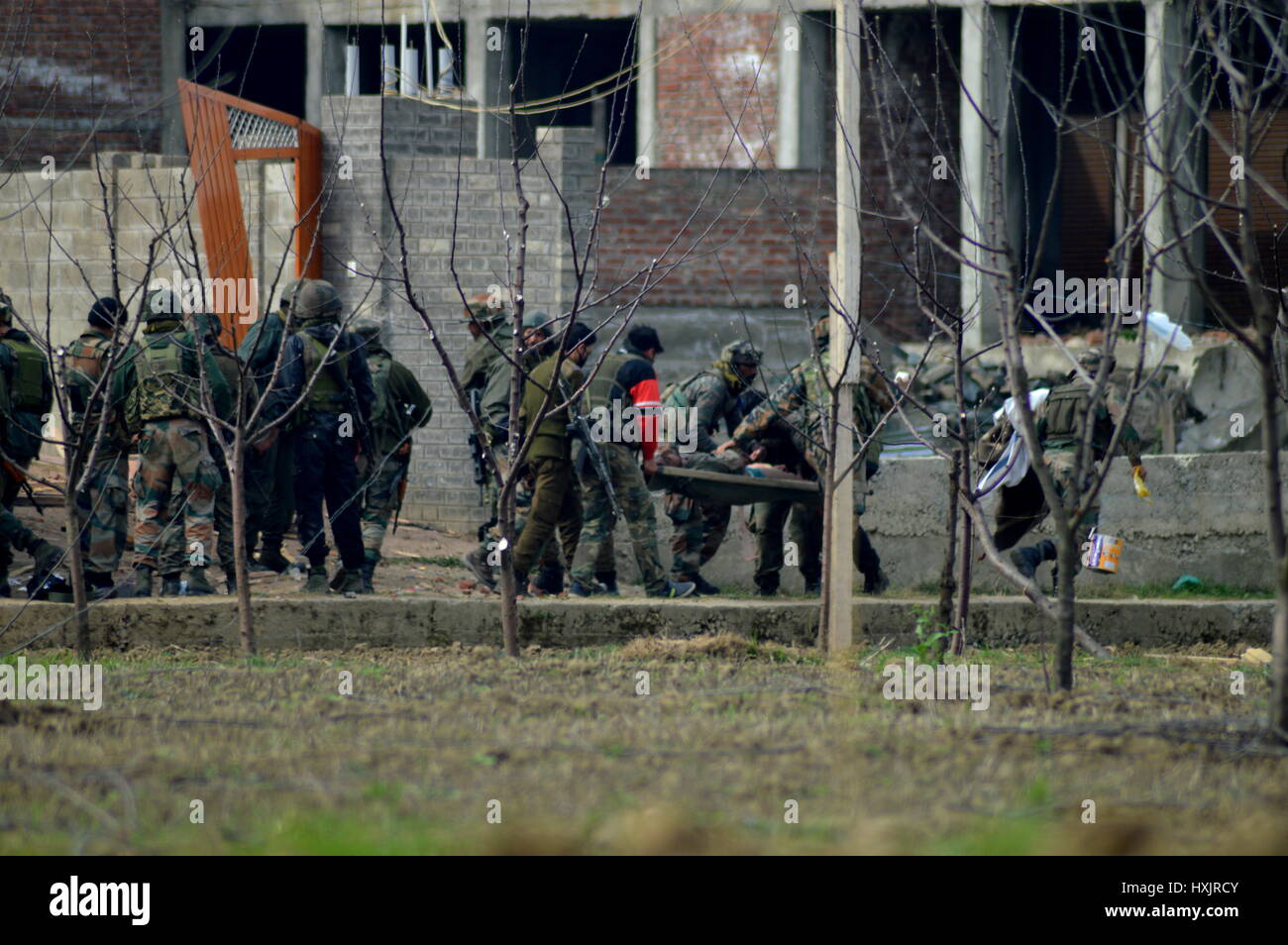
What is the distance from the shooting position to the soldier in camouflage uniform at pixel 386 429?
1066 centimetres

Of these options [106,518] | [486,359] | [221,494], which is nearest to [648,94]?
[486,359]

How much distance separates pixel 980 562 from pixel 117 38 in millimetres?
10859

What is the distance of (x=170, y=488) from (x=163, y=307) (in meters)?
1.01

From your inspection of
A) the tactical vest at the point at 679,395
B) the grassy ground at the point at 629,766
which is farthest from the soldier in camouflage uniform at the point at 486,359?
the grassy ground at the point at 629,766

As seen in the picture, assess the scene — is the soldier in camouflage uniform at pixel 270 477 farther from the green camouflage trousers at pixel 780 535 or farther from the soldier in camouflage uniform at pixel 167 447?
the green camouflage trousers at pixel 780 535

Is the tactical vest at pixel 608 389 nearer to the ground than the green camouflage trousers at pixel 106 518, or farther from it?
farther from it

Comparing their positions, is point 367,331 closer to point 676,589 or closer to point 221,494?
point 221,494

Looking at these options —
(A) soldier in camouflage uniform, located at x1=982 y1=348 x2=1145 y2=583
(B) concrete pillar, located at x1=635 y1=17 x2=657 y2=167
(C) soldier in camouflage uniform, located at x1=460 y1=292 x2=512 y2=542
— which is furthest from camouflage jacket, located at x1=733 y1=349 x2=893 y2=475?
(B) concrete pillar, located at x1=635 y1=17 x2=657 y2=167

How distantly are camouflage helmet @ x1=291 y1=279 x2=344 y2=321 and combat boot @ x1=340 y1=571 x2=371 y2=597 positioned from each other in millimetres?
1536

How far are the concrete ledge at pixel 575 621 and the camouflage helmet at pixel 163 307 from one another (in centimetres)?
175

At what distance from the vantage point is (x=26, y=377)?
9508 millimetres

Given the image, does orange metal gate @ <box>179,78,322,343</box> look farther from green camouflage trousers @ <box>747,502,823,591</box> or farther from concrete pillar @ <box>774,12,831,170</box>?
concrete pillar @ <box>774,12,831,170</box>

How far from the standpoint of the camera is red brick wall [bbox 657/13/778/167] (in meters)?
17.0
